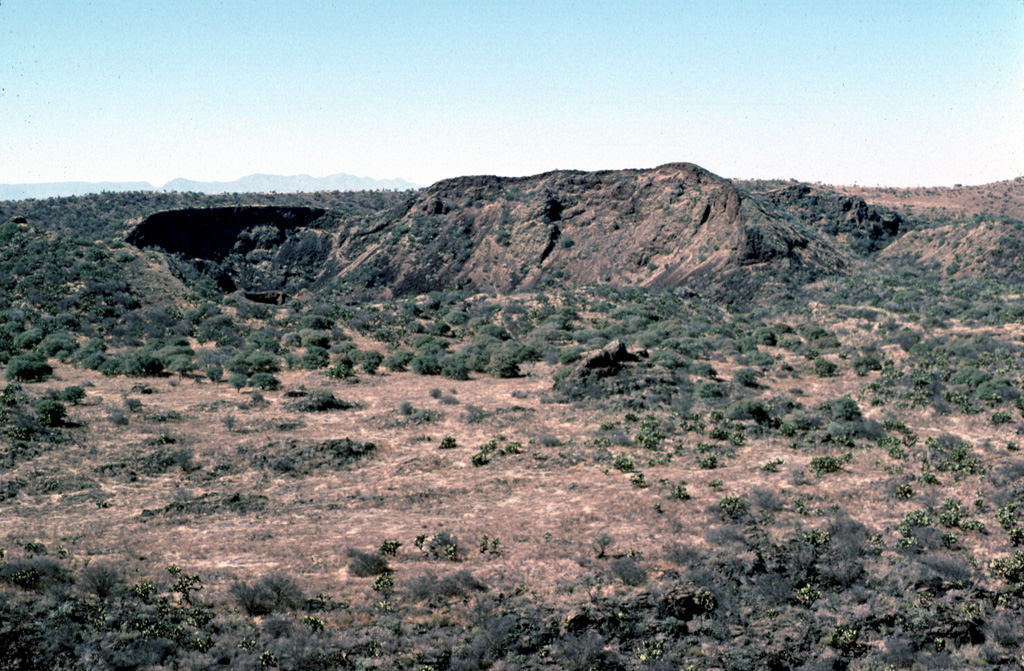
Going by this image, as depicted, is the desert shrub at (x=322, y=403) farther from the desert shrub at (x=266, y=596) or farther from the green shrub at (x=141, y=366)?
the desert shrub at (x=266, y=596)

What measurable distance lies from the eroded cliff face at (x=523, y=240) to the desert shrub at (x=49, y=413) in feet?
143

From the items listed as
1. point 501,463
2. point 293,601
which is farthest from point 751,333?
point 293,601

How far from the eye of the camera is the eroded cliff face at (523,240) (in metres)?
55.5

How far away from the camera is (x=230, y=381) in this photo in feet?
92.8

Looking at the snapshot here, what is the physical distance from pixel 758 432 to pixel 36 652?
19.7m

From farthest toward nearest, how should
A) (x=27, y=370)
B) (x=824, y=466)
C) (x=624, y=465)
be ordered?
1. (x=27, y=370)
2. (x=624, y=465)
3. (x=824, y=466)

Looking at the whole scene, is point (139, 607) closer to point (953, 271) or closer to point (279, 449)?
point (279, 449)

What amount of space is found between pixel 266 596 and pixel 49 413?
14.7 m

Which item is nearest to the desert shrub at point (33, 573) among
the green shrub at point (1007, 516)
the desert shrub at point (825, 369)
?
the green shrub at point (1007, 516)

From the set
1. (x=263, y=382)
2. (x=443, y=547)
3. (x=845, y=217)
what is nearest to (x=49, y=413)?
(x=263, y=382)

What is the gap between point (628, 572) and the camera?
39.8 ft

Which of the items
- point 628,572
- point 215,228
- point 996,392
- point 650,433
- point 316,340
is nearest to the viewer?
point 628,572

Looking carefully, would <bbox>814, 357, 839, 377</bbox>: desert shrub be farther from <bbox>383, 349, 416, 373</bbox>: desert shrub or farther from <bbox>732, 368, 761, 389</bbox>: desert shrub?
<bbox>383, 349, 416, 373</bbox>: desert shrub

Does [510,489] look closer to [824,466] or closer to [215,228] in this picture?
[824,466]
